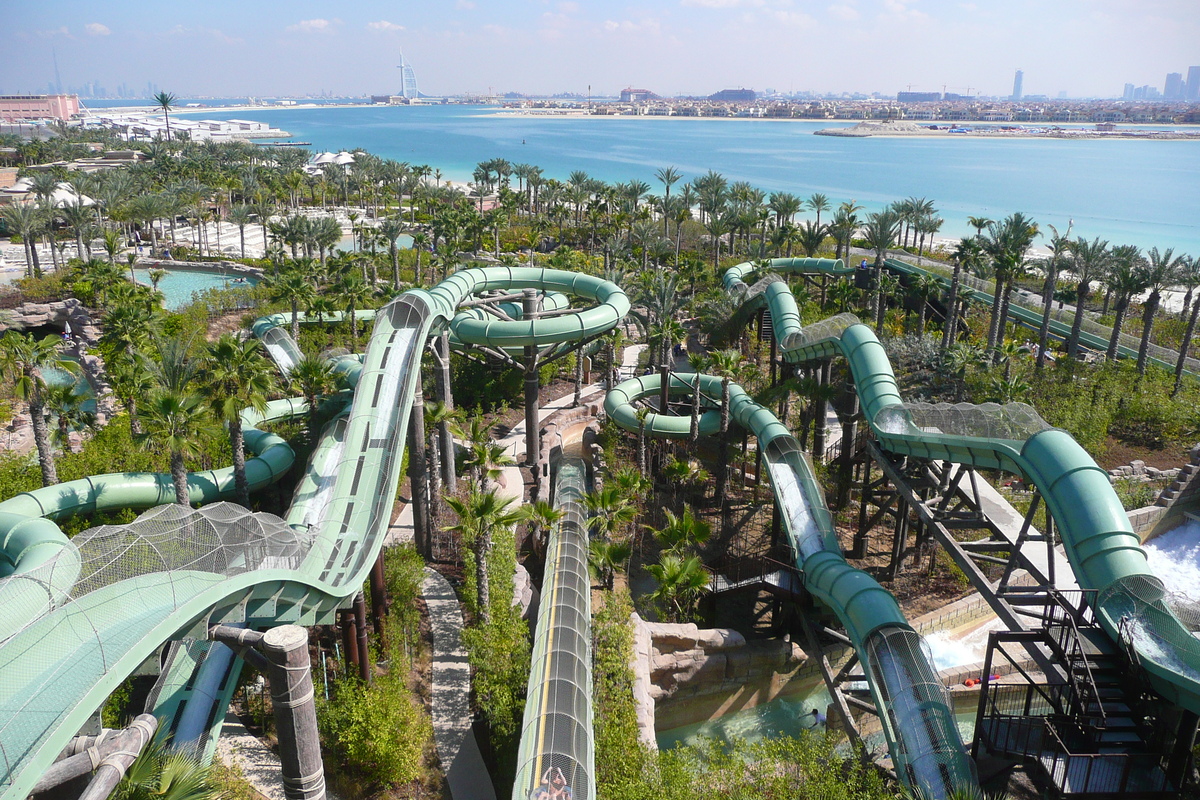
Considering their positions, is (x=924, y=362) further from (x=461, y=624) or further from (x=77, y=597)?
(x=77, y=597)

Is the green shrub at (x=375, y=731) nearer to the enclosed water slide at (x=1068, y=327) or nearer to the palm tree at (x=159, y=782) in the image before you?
the palm tree at (x=159, y=782)

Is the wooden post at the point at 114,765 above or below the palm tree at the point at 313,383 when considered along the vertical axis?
above

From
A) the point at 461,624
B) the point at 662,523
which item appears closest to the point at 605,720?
the point at 461,624

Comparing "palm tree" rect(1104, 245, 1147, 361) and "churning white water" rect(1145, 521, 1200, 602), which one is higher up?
"palm tree" rect(1104, 245, 1147, 361)

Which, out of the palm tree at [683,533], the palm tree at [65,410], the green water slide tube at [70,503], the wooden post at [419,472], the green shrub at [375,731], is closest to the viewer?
the green water slide tube at [70,503]

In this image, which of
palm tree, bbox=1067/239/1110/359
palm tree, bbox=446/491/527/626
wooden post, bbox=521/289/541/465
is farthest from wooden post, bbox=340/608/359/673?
palm tree, bbox=1067/239/1110/359

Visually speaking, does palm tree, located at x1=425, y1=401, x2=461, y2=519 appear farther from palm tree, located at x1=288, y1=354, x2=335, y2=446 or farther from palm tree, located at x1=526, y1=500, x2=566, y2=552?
palm tree, located at x1=288, y1=354, x2=335, y2=446

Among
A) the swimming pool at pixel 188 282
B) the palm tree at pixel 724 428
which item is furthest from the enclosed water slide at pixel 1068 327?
the swimming pool at pixel 188 282

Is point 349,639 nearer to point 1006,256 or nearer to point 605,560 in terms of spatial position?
point 605,560
